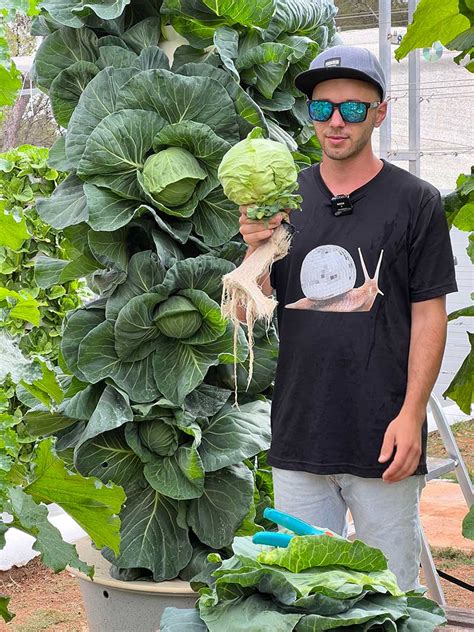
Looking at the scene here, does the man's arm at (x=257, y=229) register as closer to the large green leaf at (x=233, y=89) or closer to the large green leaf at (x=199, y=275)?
the large green leaf at (x=199, y=275)

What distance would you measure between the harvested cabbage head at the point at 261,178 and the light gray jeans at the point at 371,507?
682 mm

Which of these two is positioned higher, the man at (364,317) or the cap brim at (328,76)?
the cap brim at (328,76)

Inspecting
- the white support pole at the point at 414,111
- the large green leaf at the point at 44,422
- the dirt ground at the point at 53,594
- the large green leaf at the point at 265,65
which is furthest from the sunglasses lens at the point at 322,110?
the white support pole at the point at 414,111

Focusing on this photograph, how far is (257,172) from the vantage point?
2.29m

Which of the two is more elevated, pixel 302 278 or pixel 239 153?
pixel 239 153

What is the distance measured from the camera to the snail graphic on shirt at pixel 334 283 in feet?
8.09

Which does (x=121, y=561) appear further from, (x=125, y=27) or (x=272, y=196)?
(x=125, y=27)

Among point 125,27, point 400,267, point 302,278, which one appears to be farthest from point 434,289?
point 125,27

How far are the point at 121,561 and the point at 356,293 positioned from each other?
1.31m

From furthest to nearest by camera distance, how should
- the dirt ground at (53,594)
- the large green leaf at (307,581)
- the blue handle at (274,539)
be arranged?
the dirt ground at (53,594) → the blue handle at (274,539) → the large green leaf at (307,581)

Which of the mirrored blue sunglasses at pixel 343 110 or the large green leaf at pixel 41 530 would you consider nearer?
the large green leaf at pixel 41 530

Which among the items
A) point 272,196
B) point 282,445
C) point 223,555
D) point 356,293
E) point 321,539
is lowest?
point 223,555

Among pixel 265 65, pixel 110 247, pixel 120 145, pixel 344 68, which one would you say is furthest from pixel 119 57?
pixel 344 68

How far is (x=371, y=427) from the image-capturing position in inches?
97.8
